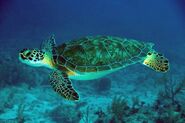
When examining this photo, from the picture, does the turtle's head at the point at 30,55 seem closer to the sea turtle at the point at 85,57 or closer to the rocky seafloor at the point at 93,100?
the sea turtle at the point at 85,57

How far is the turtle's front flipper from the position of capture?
16.1 ft

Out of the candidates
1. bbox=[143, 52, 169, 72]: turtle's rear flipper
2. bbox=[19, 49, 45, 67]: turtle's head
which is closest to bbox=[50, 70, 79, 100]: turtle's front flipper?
bbox=[19, 49, 45, 67]: turtle's head

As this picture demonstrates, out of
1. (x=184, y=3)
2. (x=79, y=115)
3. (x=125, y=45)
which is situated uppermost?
(x=184, y=3)

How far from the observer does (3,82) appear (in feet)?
36.2

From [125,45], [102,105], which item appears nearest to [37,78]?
[102,105]

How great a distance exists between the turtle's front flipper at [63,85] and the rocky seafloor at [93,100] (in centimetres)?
218

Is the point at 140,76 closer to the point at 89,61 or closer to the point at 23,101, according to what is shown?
the point at 23,101

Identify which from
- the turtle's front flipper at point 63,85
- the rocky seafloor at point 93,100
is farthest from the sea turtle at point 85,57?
the rocky seafloor at point 93,100

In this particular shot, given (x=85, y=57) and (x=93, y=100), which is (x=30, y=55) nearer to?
(x=85, y=57)

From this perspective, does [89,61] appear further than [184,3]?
No

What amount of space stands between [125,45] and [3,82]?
6.63 m

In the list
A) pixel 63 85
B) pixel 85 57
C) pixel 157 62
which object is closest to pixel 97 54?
pixel 85 57

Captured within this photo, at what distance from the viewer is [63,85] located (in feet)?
Answer: 16.8

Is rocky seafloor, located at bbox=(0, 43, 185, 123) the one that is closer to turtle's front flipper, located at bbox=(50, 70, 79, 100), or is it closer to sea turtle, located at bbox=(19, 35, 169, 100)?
sea turtle, located at bbox=(19, 35, 169, 100)
